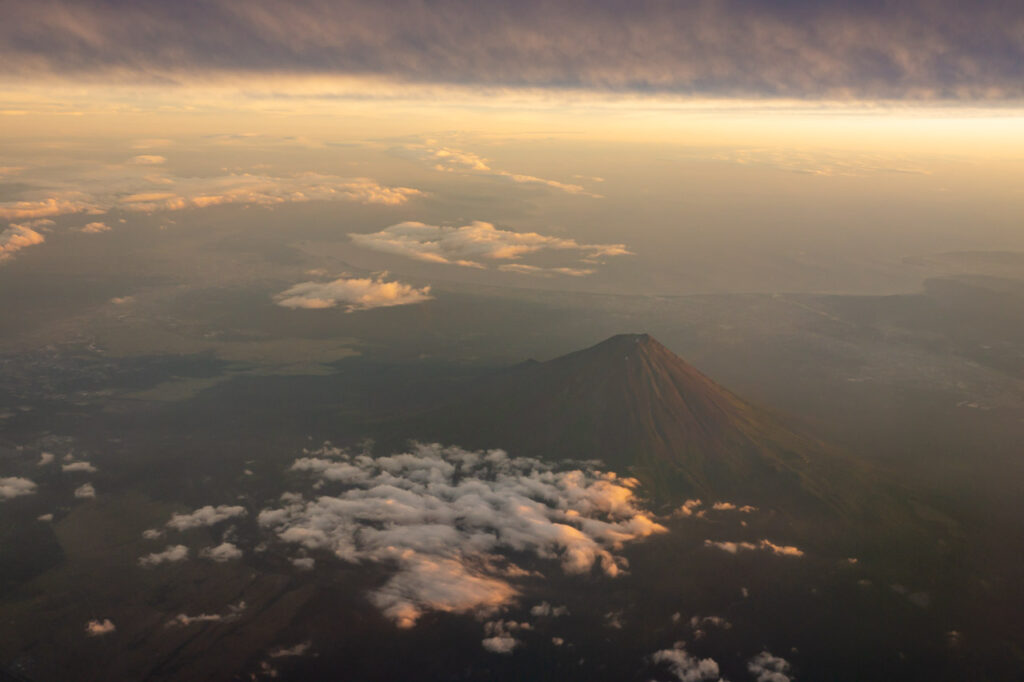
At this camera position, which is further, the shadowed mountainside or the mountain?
the mountain

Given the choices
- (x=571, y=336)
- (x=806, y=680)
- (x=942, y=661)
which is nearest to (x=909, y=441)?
(x=942, y=661)

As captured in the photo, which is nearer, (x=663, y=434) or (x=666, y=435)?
(x=666, y=435)

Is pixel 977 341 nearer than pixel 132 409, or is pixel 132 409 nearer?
pixel 132 409

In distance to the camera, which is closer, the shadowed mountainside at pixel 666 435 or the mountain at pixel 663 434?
the shadowed mountainside at pixel 666 435

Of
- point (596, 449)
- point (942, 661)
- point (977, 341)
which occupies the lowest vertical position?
point (942, 661)

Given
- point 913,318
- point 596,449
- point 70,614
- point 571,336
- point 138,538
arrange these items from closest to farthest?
point 70,614, point 138,538, point 596,449, point 571,336, point 913,318

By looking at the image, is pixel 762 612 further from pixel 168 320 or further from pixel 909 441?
pixel 168 320

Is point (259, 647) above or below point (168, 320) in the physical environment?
below

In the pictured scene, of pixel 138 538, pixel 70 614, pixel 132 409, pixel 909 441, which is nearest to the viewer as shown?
pixel 70 614
